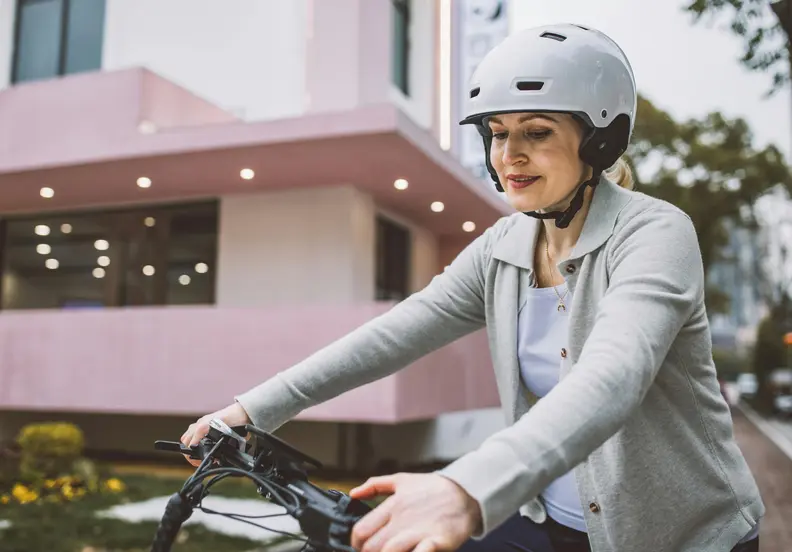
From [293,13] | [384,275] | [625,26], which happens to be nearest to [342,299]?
[384,275]

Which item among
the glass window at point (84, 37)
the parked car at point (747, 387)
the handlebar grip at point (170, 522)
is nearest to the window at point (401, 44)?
the glass window at point (84, 37)

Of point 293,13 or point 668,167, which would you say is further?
point 668,167

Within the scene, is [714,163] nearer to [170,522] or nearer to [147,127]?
[147,127]

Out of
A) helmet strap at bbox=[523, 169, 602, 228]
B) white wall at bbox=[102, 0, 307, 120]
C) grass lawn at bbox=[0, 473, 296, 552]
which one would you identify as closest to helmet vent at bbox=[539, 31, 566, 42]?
helmet strap at bbox=[523, 169, 602, 228]

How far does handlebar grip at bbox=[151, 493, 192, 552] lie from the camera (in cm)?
134

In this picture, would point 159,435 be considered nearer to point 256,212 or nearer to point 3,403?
point 3,403

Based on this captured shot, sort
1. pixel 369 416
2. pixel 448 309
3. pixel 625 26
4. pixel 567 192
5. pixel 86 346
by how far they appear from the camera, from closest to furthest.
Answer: pixel 567 192 < pixel 448 309 < pixel 625 26 < pixel 369 416 < pixel 86 346

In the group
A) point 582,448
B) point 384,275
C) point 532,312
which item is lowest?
point 582,448

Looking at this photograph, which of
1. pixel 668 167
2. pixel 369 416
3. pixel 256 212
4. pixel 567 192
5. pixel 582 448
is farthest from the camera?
pixel 668 167

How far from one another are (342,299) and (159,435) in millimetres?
3995

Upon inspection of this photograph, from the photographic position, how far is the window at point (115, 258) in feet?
41.1

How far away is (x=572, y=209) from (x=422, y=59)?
12610 millimetres

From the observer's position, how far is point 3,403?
11.7 meters

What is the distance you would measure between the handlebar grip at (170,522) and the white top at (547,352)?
761 mm
